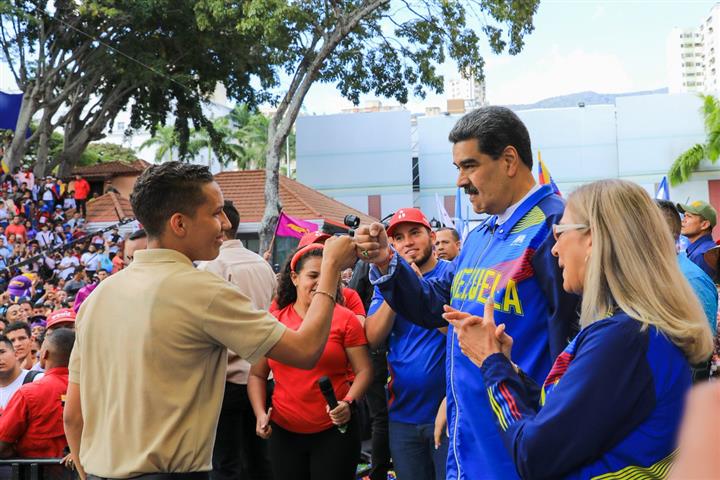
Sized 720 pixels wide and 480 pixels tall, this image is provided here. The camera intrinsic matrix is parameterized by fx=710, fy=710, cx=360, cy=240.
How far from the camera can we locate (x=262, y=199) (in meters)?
26.9

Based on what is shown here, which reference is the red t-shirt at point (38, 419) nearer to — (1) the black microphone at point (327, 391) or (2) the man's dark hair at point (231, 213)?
(2) the man's dark hair at point (231, 213)

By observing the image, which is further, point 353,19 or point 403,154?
point 403,154

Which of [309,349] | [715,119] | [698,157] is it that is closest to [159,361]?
[309,349]

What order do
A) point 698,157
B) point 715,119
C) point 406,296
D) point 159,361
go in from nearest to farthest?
point 159,361
point 406,296
point 715,119
point 698,157

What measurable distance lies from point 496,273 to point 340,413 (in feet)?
5.12

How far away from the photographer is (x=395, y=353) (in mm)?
4402

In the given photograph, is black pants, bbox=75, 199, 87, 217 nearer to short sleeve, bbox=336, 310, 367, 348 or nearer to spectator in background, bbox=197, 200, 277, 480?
spectator in background, bbox=197, 200, 277, 480

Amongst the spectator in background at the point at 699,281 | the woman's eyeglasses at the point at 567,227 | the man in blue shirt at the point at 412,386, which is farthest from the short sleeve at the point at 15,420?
the spectator in background at the point at 699,281

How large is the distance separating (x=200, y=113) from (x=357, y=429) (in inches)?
910

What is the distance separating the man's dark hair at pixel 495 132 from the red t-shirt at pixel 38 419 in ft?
10.2

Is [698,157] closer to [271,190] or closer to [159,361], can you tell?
[271,190]

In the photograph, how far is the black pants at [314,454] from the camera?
13.4ft

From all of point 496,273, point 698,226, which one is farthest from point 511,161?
point 698,226

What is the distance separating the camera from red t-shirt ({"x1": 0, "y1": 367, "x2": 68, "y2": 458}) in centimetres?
445
